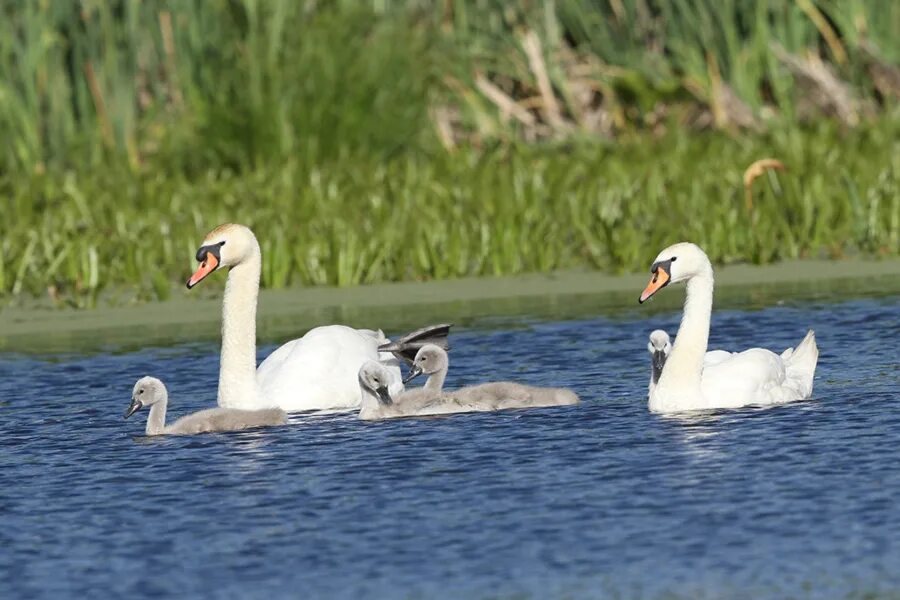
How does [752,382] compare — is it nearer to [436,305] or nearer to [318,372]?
[318,372]

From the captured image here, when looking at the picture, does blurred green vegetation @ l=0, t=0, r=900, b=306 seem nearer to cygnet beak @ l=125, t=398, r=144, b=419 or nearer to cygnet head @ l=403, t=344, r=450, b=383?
cygnet head @ l=403, t=344, r=450, b=383

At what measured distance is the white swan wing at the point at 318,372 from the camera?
37.1 feet

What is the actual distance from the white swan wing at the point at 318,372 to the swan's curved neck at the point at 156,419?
737 millimetres

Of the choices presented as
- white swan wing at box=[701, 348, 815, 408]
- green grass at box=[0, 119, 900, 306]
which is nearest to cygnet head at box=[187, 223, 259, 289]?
white swan wing at box=[701, 348, 815, 408]

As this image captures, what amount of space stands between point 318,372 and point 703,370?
1940 millimetres

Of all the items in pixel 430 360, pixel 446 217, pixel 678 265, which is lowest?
pixel 430 360

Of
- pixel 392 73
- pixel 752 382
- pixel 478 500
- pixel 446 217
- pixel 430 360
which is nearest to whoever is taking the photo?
pixel 478 500

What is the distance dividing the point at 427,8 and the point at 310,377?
10.5 metres

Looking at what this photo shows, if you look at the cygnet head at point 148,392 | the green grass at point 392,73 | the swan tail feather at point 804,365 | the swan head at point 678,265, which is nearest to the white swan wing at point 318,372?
the cygnet head at point 148,392

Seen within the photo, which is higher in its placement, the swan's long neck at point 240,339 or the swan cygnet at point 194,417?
the swan's long neck at point 240,339

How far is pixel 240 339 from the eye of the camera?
1141cm

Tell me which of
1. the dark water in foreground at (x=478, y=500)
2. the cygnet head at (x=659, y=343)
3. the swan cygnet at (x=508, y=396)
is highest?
the cygnet head at (x=659, y=343)

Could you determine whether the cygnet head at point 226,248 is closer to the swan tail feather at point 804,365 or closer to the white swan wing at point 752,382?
the white swan wing at point 752,382

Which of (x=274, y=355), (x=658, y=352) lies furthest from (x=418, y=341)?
(x=658, y=352)
